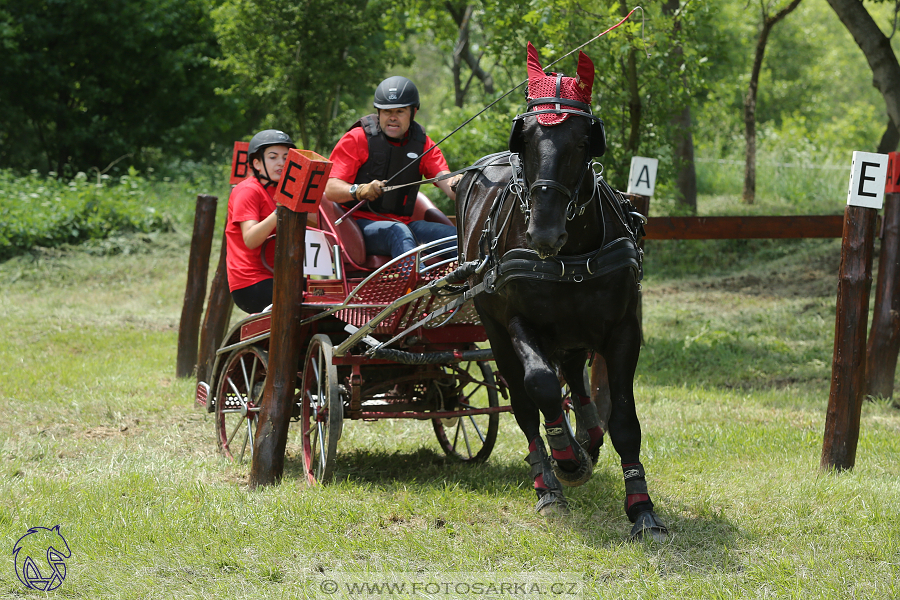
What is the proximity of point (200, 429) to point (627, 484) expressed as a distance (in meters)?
3.76

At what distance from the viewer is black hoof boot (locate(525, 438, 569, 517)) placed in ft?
14.5

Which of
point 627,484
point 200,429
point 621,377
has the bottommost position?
point 200,429

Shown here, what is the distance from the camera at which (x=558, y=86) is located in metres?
3.65

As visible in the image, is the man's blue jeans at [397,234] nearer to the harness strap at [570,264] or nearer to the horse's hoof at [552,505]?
the harness strap at [570,264]

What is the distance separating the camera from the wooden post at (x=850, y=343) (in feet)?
17.3

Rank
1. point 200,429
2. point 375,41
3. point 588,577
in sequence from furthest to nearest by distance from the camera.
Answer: point 375,41 → point 200,429 → point 588,577

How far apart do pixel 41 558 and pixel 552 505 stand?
7.68 feet

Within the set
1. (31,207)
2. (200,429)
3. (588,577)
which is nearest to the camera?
(588,577)

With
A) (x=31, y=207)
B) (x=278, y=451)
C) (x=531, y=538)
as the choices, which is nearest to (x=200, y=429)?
(x=278, y=451)

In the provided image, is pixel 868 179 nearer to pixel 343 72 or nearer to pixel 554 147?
pixel 554 147

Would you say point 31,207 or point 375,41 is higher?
point 375,41

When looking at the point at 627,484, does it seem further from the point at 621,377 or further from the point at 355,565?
the point at 355,565

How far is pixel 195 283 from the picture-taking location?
8.59 meters

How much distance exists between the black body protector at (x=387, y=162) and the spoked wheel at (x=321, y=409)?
3.13 ft
